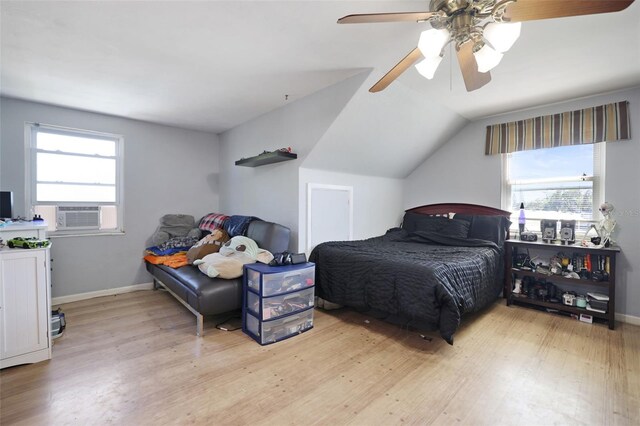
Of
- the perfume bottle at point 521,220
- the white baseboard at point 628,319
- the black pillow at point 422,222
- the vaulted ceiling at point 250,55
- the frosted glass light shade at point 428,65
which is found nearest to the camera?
the frosted glass light shade at point 428,65

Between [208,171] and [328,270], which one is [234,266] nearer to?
[328,270]

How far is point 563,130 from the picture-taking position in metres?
3.31

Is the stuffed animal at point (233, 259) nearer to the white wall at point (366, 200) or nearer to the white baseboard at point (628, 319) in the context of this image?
the white wall at point (366, 200)

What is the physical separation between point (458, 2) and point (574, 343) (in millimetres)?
2892

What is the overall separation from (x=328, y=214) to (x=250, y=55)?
201 centimetres

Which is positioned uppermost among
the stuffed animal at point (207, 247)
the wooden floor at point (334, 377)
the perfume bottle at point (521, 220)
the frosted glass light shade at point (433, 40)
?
the frosted glass light shade at point (433, 40)

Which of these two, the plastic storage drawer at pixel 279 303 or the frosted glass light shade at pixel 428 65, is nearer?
the frosted glass light shade at pixel 428 65

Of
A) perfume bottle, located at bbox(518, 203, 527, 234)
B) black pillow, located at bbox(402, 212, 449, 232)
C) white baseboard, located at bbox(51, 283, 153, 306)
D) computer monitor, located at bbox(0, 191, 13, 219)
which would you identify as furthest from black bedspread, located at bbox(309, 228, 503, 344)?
computer monitor, located at bbox(0, 191, 13, 219)

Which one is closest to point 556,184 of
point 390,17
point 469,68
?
point 469,68

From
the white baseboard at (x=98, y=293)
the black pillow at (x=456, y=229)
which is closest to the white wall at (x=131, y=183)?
the white baseboard at (x=98, y=293)

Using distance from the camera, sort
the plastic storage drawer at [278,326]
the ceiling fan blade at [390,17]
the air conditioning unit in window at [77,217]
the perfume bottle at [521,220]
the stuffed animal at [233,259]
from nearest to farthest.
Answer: the ceiling fan blade at [390,17], the plastic storage drawer at [278,326], the stuffed animal at [233,259], the air conditioning unit in window at [77,217], the perfume bottle at [521,220]

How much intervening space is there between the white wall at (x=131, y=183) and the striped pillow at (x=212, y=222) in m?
0.30

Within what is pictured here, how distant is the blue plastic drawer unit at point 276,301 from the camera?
A: 2428mm

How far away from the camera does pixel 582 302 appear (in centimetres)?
296
